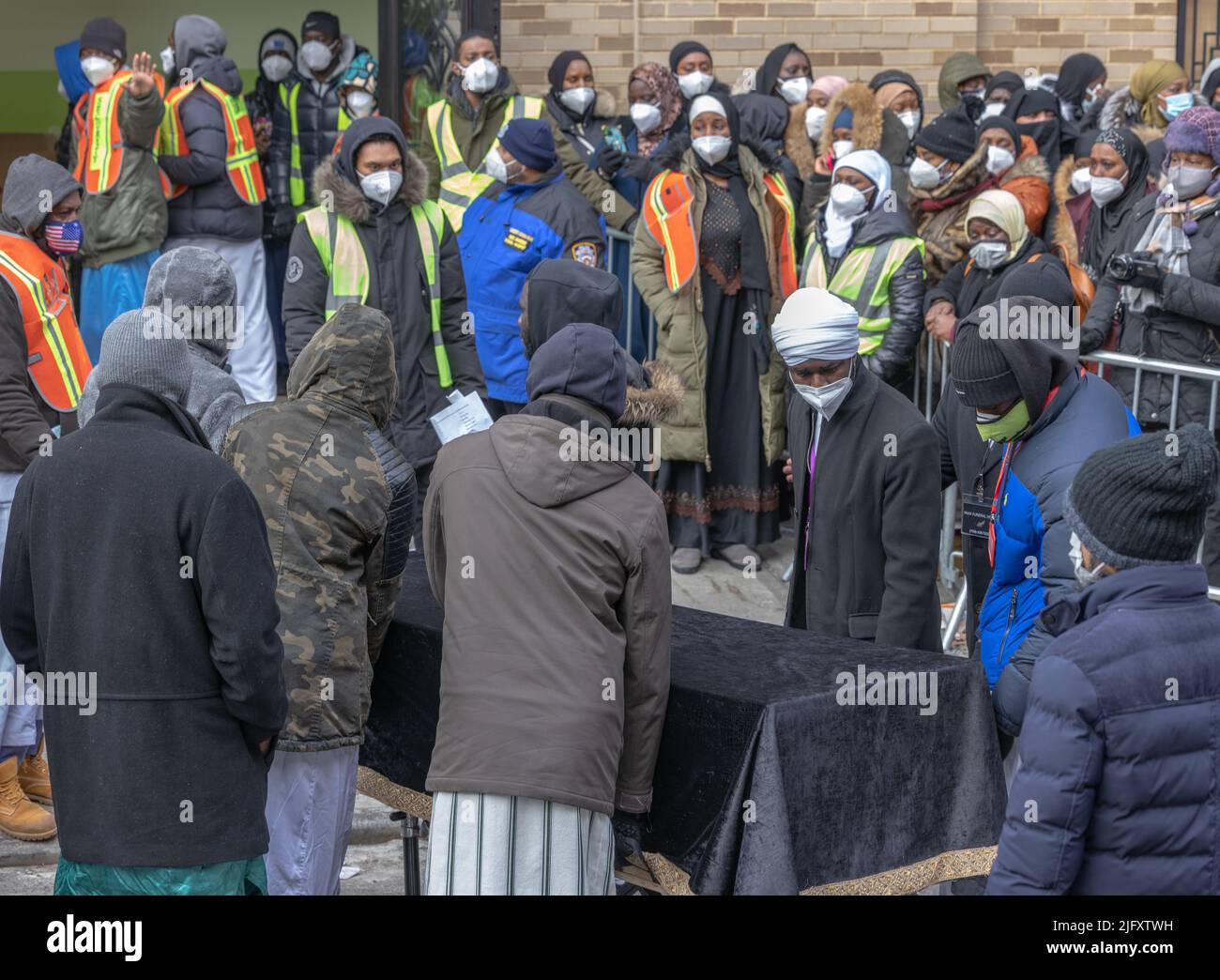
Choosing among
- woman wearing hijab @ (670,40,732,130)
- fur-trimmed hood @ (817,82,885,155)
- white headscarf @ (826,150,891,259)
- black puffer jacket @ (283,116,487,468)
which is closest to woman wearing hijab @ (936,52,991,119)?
woman wearing hijab @ (670,40,732,130)

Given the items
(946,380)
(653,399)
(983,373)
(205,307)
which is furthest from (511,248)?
(983,373)

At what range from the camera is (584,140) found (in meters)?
8.81

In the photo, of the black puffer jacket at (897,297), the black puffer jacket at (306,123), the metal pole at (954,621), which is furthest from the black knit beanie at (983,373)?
the black puffer jacket at (306,123)

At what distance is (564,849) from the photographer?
11.5 ft

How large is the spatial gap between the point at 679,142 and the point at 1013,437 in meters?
4.24

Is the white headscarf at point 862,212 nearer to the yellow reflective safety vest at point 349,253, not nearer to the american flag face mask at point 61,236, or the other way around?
the yellow reflective safety vest at point 349,253

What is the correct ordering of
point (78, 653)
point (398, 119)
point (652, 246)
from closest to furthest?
1. point (78, 653)
2. point (652, 246)
3. point (398, 119)

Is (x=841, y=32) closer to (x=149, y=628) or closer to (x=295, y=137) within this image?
(x=295, y=137)

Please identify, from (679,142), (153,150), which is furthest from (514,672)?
(153,150)

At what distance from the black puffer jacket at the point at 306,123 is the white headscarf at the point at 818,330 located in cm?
565

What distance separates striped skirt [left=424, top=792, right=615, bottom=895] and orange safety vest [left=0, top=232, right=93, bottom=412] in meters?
2.48

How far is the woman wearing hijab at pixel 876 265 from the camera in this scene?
7.31m

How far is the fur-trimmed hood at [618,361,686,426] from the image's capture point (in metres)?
3.80

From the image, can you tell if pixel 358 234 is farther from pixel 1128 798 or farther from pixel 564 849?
pixel 1128 798
